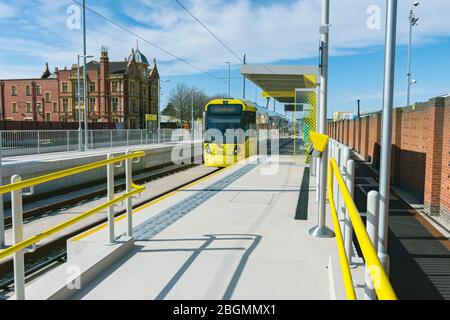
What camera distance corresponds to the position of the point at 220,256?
16.2ft

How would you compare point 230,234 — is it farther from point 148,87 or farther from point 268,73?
point 148,87

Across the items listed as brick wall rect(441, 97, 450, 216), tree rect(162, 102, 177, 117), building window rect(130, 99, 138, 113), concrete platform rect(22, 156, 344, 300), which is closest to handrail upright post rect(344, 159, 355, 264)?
concrete platform rect(22, 156, 344, 300)

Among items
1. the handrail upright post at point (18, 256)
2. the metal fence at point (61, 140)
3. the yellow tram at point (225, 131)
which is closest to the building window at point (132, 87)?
the metal fence at point (61, 140)

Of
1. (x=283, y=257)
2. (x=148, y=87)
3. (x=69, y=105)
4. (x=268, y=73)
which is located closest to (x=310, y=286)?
(x=283, y=257)

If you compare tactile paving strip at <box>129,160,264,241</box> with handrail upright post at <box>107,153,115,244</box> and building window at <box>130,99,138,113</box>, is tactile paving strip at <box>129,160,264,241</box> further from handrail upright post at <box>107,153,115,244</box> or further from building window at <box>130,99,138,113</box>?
building window at <box>130,99,138,113</box>

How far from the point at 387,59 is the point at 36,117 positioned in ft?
256

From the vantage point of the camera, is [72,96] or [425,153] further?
[72,96]

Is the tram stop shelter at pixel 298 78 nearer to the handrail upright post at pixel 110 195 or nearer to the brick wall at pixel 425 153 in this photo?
the brick wall at pixel 425 153

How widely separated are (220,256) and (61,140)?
2050 centimetres

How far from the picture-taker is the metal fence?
64.0ft

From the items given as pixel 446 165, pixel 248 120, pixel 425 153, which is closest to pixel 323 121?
pixel 446 165

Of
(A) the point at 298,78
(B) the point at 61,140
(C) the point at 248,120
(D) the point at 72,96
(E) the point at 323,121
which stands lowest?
(B) the point at 61,140

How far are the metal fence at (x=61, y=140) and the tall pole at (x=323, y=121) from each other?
10.7 metres

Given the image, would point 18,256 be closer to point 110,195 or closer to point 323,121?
point 110,195
